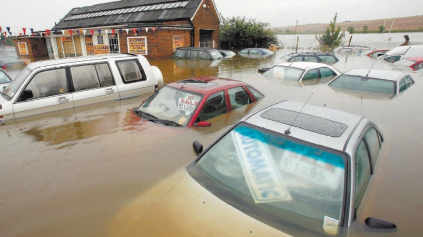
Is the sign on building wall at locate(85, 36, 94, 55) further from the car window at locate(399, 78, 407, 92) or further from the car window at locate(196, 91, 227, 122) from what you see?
the car window at locate(399, 78, 407, 92)

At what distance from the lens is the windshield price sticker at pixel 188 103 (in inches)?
195

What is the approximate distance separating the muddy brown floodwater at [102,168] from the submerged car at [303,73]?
432 cm

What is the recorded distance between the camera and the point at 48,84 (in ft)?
18.1

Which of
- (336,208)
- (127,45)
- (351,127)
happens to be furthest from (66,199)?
(127,45)

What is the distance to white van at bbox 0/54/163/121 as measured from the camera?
5207 millimetres

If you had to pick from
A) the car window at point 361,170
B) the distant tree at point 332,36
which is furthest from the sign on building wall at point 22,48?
the distant tree at point 332,36

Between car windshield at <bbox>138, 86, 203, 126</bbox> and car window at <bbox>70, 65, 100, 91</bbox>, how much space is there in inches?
64.3

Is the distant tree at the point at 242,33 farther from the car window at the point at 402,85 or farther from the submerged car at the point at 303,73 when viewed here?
the car window at the point at 402,85

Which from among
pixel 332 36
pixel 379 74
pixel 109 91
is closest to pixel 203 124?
pixel 109 91

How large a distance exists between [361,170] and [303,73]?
830 centimetres

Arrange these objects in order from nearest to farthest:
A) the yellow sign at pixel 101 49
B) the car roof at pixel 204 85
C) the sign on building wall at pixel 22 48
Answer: the car roof at pixel 204 85 → the yellow sign at pixel 101 49 → the sign on building wall at pixel 22 48

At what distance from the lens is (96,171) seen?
12.1ft

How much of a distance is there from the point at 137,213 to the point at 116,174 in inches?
50.0

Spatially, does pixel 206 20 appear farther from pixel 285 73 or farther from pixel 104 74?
pixel 104 74
